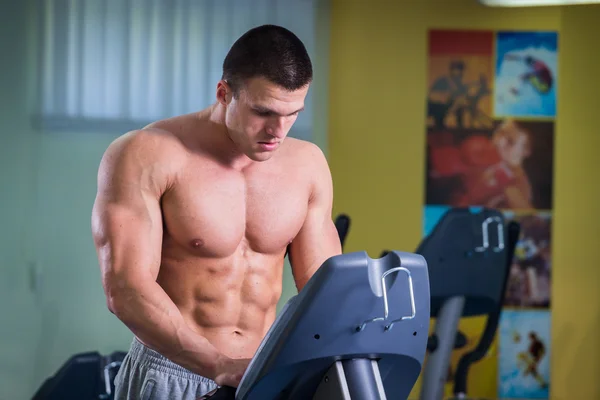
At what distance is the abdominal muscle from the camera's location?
6.82ft

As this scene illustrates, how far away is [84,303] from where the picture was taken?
4.67 m

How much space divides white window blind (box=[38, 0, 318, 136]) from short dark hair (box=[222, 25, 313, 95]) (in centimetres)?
279

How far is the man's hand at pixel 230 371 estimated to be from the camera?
1700 mm

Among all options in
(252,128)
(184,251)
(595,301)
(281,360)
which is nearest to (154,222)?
(184,251)

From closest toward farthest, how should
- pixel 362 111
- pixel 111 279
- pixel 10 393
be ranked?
1. pixel 111 279
2. pixel 10 393
3. pixel 362 111

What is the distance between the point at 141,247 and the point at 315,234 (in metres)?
0.47

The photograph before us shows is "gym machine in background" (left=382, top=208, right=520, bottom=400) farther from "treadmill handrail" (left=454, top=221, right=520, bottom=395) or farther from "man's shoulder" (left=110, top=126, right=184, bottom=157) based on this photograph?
"man's shoulder" (left=110, top=126, right=184, bottom=157)

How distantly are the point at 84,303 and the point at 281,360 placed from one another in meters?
3.43

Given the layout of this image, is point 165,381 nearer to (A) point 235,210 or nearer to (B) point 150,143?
(A) point 235,210

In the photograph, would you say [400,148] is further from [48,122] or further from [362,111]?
[48,122]

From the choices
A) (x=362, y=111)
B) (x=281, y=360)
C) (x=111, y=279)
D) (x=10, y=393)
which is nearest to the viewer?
(x=281, y=360)

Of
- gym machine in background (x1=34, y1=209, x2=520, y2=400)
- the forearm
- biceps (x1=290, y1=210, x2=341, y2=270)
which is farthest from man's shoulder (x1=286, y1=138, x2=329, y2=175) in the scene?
gym machine in background (x1=34, y1=209, x2=520, y2=400)

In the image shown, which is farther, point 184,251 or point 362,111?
point 362,111

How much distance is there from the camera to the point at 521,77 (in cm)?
500
